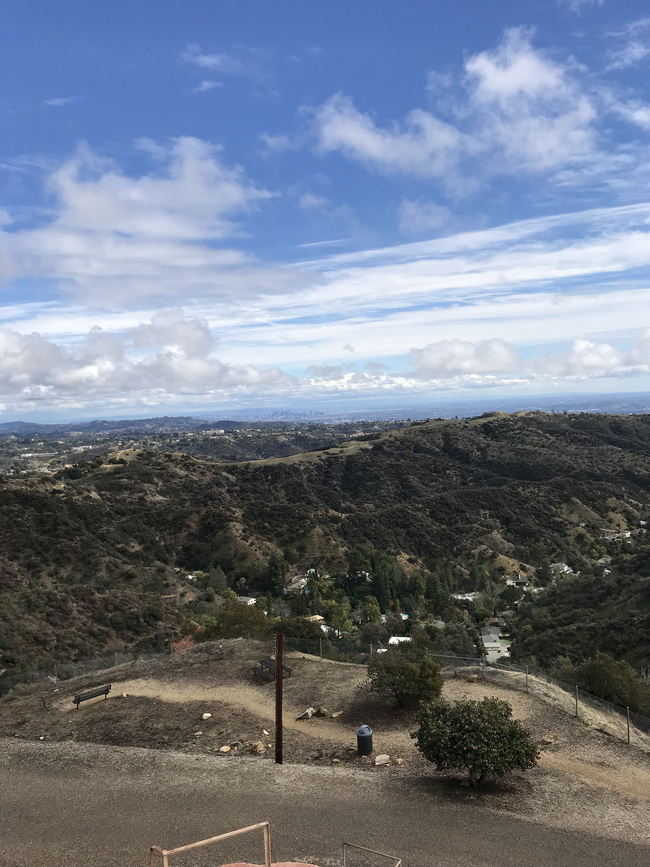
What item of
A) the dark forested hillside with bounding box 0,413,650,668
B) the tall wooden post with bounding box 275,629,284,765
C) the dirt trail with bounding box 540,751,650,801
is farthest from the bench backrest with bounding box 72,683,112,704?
the dark forested hillside with bounding box 0,413,650,668

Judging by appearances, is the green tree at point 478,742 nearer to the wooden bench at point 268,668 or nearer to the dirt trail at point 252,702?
the dirt trail at point 252,702

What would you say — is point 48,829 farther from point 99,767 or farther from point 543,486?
point 543,486

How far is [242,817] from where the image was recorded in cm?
1170

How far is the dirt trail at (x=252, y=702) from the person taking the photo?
53.6 ft

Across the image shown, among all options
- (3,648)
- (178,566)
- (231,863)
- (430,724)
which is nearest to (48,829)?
(231,863)

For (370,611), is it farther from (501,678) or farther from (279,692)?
(279,692)

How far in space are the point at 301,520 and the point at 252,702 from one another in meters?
68.8

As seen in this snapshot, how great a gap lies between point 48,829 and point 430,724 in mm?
8877

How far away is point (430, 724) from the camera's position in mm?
13500

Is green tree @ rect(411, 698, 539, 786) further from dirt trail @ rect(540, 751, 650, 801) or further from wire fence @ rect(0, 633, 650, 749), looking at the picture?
wire fence @ rect(0, 633, 650, 749)

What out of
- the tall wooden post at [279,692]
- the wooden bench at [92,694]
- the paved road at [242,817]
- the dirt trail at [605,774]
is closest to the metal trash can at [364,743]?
the paved road at [242,817]

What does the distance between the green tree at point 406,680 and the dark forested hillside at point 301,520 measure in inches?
998

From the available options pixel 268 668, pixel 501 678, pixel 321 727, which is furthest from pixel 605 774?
pixel 268 668

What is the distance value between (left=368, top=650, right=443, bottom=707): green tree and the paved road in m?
4.52
